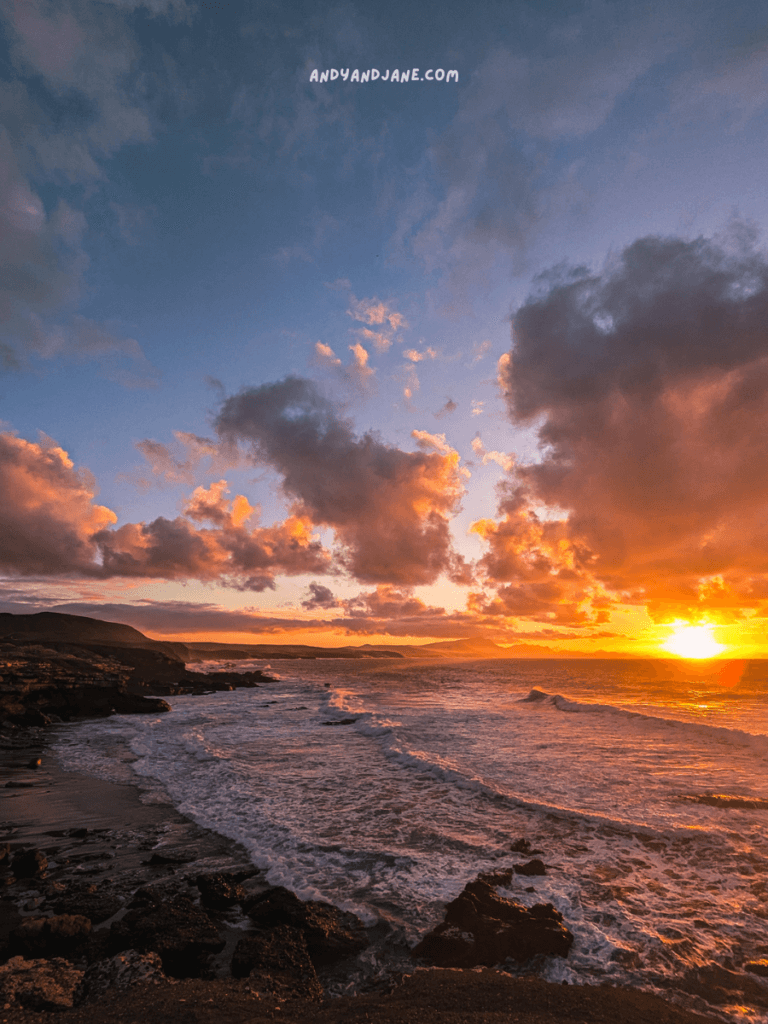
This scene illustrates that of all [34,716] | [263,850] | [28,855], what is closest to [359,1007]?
[263,850]

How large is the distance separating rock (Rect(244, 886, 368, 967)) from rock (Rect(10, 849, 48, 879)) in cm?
466

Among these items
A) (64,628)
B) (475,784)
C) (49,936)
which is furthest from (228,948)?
(64,628)

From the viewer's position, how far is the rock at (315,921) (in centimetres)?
748

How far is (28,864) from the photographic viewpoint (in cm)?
999

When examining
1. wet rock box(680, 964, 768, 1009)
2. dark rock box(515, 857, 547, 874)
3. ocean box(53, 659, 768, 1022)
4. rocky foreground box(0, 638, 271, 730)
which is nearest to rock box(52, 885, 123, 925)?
ocean box(53, 659, 768, 1022)

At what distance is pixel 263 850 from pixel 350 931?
14.6 feet

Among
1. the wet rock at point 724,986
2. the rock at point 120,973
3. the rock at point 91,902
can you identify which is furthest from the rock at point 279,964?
the wet rock at point 724,986

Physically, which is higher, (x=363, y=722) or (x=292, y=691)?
(x=363, y=722)

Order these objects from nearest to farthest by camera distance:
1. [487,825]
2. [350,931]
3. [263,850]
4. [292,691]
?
[350,931] → [263,850] → [487,825] → [292,691]

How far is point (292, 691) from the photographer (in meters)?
61.7

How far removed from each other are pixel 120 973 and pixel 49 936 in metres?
1.51

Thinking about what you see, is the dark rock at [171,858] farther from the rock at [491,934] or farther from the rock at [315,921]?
the rock at [491,934]

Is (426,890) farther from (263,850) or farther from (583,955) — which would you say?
(263,850)

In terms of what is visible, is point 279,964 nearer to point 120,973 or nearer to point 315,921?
point 315,921
